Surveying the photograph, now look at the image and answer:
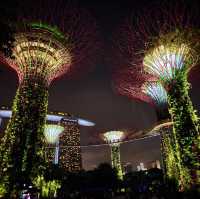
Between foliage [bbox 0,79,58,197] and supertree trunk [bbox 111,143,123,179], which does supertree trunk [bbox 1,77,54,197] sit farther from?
supertree trunk [bbox 111,143,123,179]

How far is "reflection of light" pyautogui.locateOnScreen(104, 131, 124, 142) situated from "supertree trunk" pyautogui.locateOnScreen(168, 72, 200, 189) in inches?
1431

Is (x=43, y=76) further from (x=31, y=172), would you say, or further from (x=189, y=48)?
(x=189, y=48)

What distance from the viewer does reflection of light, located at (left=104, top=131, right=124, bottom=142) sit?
5616cm

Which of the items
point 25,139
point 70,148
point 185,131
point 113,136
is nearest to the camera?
point 185,131

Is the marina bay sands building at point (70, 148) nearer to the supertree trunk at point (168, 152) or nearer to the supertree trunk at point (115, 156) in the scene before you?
the supertree trunk at point (115, 156)

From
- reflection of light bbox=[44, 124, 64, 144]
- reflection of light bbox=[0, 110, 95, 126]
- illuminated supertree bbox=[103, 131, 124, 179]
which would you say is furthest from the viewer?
reflection of light bbox=[0, 110, 95, 126]

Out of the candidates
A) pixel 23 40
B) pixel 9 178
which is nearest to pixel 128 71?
pixel 23 40

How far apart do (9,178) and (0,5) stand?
15.4 m

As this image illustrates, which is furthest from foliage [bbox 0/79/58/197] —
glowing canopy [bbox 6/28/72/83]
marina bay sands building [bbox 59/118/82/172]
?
marina bay sands building [bbox 59/118/82/172]

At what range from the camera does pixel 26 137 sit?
843 inches

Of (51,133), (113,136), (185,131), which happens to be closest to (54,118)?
(113,136)

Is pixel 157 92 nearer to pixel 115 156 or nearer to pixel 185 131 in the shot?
pixel 185 131

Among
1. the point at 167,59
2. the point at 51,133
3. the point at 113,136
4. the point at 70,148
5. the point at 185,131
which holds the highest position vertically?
the point at 70,148

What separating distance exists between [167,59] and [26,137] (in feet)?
49.7
